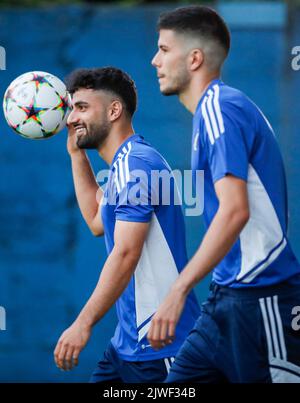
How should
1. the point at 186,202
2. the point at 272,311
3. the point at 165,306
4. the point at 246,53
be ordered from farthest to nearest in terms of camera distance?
the point at 246,53 < the point at 186,202 < the point at 272,311 < the point at 165,306

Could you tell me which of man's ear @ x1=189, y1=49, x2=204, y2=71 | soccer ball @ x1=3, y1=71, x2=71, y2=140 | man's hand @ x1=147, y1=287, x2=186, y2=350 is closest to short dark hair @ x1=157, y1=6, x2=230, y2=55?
man's ear @ x1=189, y1=49, x2=204, y2=71

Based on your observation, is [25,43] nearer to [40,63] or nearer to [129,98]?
[40,63]

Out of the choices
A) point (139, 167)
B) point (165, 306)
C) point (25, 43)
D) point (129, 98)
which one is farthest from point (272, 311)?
point (25, 43)

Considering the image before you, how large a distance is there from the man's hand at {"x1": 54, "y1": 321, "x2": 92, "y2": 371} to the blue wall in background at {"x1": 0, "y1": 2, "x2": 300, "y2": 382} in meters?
2.91

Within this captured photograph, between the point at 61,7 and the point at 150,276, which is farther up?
the point at 61,7

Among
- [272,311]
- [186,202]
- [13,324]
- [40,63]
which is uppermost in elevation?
[40,63]

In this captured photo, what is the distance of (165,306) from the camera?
3.34 meters

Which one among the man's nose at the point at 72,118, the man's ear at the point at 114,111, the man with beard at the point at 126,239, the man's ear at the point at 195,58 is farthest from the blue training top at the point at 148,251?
the man's ear at the point at 195,58

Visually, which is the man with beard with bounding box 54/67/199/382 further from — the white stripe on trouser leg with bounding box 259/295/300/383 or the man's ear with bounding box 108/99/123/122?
the white stripe on trouser leg with bounding box 259/295/300/383

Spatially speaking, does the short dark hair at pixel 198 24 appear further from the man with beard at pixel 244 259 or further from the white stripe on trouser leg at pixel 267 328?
the white stripe on trouser leg at pixel 267 328

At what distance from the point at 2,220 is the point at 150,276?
293cm

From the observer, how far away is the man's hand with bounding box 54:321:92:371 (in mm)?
3725

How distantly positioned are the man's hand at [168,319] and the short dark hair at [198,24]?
1055mm

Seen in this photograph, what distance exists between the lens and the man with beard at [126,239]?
386 centimetres
